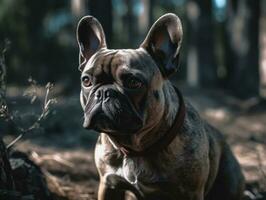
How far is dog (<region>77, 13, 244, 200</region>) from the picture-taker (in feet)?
12.3

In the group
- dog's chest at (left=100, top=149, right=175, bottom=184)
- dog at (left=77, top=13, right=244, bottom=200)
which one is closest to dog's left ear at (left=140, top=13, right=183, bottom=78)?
dog at (left=77, top=13, right=244, bottom=200)

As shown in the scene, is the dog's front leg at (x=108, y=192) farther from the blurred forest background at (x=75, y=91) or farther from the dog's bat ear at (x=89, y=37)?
the dog's bat ear at (x=89, y=37)

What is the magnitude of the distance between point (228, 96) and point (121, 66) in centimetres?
963

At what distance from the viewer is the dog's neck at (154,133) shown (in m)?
4.03

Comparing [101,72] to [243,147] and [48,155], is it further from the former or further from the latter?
[243,147]

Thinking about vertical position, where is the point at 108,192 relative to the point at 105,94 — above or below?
below

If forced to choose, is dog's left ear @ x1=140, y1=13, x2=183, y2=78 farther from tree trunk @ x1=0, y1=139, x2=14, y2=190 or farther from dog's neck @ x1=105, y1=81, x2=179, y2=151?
tree trunk @ x1=0, y1=139, x2=14, y2=190

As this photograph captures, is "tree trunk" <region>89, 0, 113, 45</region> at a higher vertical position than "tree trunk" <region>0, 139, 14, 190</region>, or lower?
lower

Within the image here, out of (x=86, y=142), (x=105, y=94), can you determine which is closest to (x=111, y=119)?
(x=105, y=94)

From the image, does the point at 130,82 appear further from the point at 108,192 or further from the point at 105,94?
the point at 108,192

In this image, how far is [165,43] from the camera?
162 inches

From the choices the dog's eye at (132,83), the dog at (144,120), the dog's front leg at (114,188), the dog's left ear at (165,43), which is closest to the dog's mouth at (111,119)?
the dog at (144,120)

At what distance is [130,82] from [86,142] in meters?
4.78

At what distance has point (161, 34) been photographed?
4.08 meters
